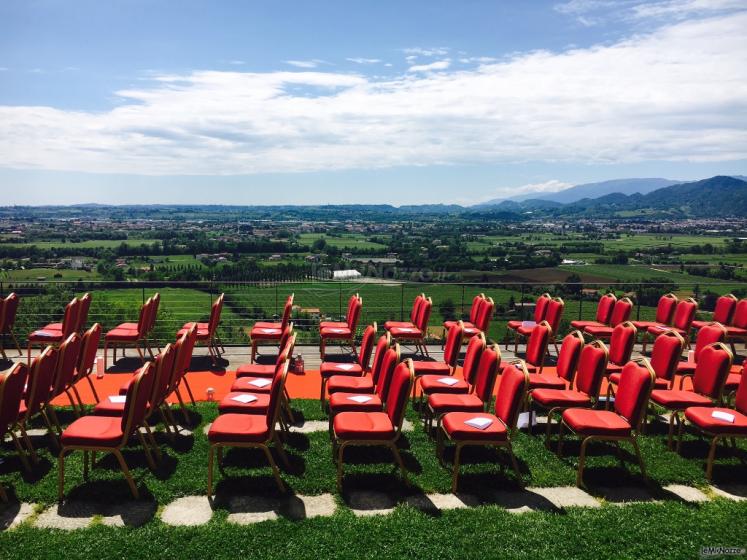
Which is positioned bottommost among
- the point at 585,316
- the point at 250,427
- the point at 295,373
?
the point at 585,316

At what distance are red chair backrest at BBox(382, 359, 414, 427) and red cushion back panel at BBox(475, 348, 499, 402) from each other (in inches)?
36.2

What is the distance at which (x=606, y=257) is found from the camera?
66.6 metres

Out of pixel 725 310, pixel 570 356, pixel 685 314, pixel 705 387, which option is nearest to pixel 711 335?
pixel 705 387

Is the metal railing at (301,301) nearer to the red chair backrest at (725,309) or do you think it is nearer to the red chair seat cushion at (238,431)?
the red chair backrest at (725,309)

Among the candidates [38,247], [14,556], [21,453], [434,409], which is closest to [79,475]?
[21,453]

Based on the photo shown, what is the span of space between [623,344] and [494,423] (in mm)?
2885

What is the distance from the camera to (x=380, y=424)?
4.70 m

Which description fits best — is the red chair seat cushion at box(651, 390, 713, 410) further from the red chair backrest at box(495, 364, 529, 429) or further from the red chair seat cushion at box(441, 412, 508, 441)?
the red chair seat cushion at box(441, 412, 508, 441)

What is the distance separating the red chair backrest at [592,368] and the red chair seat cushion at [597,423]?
0.56m

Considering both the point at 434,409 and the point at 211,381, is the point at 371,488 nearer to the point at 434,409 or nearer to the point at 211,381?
the point at 434,409

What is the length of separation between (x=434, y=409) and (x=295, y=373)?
3.21 metres

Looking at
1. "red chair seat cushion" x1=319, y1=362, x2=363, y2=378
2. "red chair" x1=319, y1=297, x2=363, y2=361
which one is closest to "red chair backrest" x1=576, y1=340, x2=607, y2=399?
"red chair seat cushion" x1=319, y1=362, x2=363, y2=378

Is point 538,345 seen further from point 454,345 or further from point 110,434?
point 110,434

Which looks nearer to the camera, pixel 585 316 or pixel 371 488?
pixel 371 488
